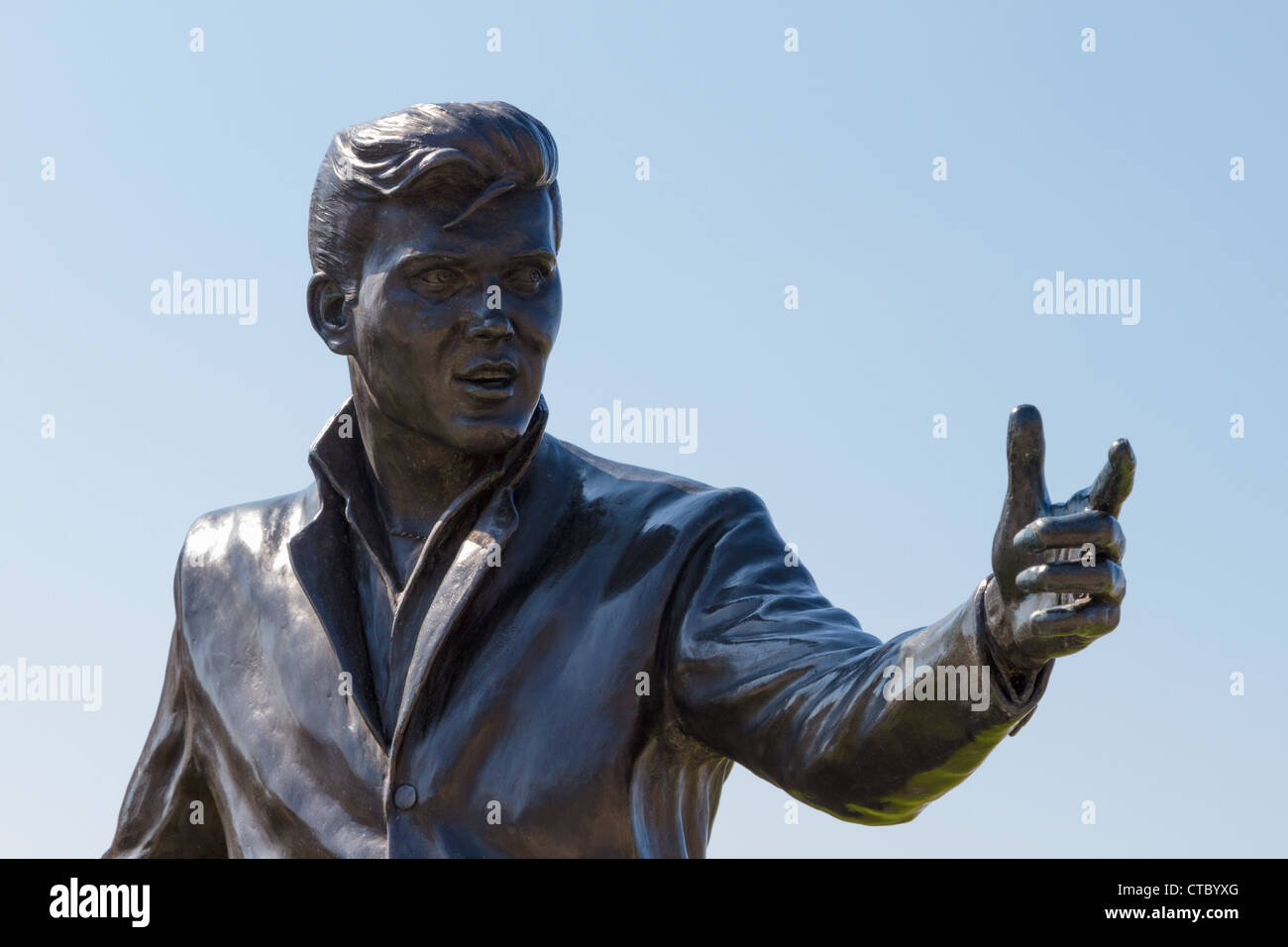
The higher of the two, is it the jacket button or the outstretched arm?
the outstretched arm

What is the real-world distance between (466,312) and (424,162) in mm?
467

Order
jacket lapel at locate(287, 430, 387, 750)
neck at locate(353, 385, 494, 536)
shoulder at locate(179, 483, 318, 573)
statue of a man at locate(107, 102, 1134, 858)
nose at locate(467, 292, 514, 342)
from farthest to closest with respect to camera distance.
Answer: shoulder at locate(179, 483, 318, 573)
neck at locate(353, 385, 494, 536)
jacket lapel at locate(287, 430, 387, 750)
nose at locate(467, 292, 514, 342)
statue of a man at locate(107, 102, 1134, 858)

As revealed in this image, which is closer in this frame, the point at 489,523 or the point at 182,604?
the point at 489,523

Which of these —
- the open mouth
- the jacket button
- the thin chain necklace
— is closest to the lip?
the open mouth

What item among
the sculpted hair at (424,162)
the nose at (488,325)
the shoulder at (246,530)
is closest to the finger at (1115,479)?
→ the nose at (488,325)

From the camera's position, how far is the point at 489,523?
271 inches

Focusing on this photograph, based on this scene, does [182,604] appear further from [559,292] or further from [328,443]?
[559,292]

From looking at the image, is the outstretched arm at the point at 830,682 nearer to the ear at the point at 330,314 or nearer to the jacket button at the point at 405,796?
the jacket button at the point at 405,796

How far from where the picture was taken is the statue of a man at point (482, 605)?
6.52m

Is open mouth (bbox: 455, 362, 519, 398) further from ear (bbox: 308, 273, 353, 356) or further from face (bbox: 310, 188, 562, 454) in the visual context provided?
ear (bbox: 308, 273, 353, 356)

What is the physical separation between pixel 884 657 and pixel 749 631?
2.17 ft

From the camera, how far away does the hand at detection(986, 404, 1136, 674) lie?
16.7 feet

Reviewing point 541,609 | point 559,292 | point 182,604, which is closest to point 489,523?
point 541,609
